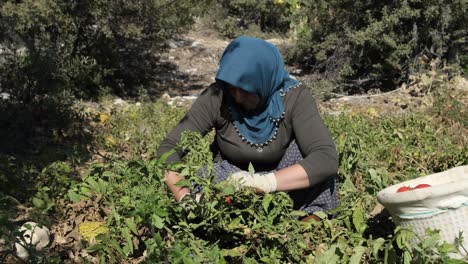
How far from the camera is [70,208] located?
303cm

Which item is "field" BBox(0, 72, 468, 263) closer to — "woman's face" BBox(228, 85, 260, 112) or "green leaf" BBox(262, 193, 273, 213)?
"green leaf" BBox(262, 193, 273, 213)

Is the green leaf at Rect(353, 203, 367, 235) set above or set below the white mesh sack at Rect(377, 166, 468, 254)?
below

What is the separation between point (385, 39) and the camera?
6.39m

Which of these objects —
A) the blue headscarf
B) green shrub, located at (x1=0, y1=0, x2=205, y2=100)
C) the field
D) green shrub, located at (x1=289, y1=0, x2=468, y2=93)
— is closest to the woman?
the blue headscarf

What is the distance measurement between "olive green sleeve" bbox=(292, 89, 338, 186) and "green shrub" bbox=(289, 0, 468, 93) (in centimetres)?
403

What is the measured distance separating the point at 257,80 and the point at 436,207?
92 centimetres

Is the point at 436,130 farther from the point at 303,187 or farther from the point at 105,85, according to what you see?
the point at 105,85

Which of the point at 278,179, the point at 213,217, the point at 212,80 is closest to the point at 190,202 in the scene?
the point at 213,217

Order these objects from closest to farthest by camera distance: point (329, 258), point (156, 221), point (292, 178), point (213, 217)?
point (156, 221) < point (329, 258) < point (213, 217) < point (292, 178)

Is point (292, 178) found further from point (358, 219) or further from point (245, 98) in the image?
point (245, 98)

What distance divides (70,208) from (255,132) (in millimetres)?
1088

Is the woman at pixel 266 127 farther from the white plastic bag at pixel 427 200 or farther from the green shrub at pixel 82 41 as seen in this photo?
the green shrub at pixel 82 41

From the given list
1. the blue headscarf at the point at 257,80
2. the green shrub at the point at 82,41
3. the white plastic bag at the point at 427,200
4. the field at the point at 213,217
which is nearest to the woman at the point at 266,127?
the blue headscarf at the point at 257,80

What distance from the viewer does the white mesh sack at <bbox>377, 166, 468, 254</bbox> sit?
83.0 inches
